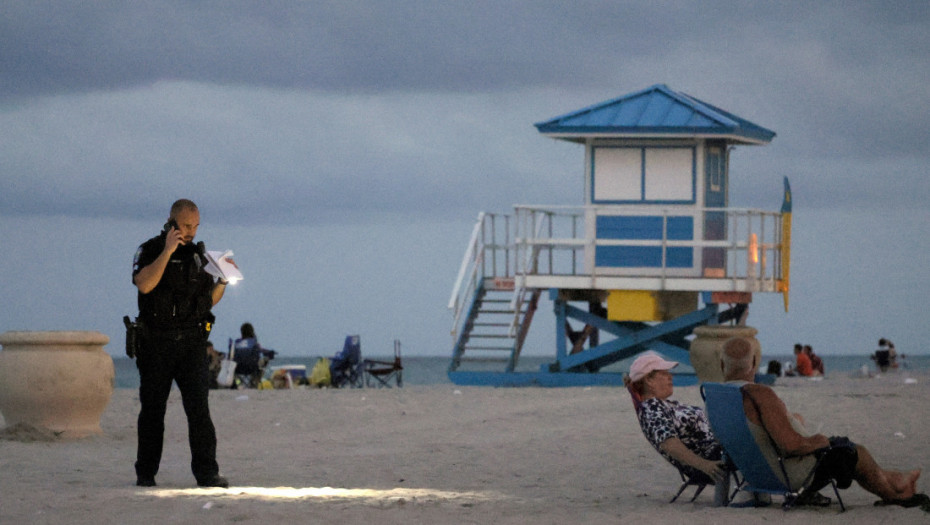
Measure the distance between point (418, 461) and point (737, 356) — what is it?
501 centimetres

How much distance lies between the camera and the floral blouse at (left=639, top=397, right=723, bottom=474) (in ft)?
28.8

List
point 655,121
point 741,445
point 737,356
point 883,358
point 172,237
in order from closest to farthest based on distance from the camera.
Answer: point 741,445
point 737,356
point 172,237
point 655,121
point 883,358

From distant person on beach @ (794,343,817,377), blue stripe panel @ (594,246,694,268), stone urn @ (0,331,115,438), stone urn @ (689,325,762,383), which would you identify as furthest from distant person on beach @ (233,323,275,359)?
distant person on beach @ (794,343,817,377)

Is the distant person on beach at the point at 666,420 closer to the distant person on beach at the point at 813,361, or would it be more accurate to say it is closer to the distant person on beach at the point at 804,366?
the distant person on beach at the point at 804,366

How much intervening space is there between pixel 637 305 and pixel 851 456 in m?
15.3

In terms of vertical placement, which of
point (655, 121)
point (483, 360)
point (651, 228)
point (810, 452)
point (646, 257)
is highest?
point (655, 121)

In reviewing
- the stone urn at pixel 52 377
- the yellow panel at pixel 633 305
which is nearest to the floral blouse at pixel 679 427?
the stone urn at pixel 52 377

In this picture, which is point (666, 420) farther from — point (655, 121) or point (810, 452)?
point (655, 121)

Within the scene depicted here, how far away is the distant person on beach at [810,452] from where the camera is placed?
8125mm

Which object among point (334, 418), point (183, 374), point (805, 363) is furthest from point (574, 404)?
point (805, 363)

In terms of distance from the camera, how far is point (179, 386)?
916 cm

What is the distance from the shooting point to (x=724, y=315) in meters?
24.1

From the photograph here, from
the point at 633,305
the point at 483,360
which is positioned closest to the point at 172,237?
the point at 633,305

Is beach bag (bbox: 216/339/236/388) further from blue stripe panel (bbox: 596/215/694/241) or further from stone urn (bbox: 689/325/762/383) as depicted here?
stone urn (bbox: 689/325/762/383)
